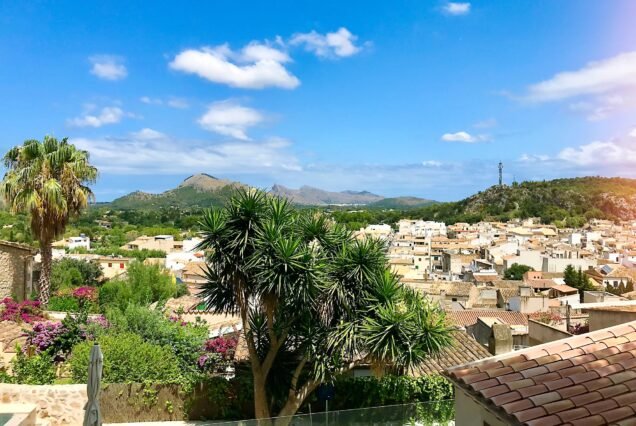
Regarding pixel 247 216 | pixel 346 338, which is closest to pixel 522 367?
pixel 346 338

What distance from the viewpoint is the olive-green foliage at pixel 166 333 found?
13539 mm

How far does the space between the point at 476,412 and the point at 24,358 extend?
35.3 feet

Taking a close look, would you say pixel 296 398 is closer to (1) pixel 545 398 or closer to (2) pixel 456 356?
(2) pixel 456 356

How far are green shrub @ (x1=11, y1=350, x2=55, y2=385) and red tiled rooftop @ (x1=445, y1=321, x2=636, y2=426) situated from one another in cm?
962

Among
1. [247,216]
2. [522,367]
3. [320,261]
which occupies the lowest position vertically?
[522,367]

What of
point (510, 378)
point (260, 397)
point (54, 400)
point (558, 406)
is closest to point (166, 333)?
point (54, 400)

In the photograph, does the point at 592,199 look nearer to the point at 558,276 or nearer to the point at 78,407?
the point at 558,276

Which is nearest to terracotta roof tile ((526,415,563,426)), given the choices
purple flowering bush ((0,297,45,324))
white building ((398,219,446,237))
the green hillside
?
purple flowering bush ((0,297,45,324))

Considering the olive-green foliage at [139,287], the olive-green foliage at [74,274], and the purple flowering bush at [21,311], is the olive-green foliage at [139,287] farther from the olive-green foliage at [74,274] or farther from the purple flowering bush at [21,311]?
the purple flowering bush at [21,311]

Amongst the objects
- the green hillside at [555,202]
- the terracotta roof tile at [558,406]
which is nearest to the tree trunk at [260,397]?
the terracotta roof tile at [558,406]

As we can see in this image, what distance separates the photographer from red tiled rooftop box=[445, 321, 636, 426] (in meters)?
5.19

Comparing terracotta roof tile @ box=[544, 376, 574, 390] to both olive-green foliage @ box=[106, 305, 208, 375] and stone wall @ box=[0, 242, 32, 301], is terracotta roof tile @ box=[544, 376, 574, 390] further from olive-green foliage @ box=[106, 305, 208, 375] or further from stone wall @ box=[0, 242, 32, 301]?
stone wall @ box=[0, 242, 32, 301]

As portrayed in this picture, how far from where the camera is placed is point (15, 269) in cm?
1997

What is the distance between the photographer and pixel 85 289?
77.5 feet
